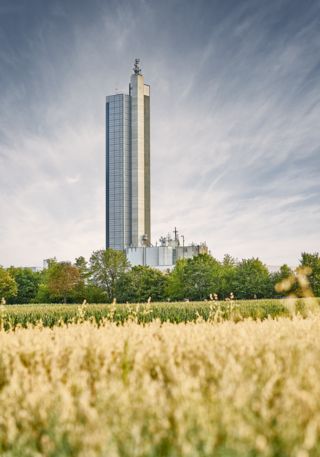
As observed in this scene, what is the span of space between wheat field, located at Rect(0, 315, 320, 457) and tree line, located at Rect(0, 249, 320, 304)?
5088 cm

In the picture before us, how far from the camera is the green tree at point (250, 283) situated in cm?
5969

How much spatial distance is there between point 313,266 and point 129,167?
83828 mm

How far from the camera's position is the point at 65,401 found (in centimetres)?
312

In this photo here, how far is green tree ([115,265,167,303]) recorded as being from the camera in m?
64.4

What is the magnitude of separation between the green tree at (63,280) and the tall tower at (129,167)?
64234 millimetres

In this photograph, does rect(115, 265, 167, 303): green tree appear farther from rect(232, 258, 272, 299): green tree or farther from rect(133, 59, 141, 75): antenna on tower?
rect(133, 59, 141, 75): antenna on tower

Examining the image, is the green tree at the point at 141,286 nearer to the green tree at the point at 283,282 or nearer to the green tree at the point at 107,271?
the green tree at the point at 107,271

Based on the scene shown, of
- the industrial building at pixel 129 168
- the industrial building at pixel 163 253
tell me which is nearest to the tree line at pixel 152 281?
the industrial building at pixel 163 253

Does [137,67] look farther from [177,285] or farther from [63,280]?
[177,285]

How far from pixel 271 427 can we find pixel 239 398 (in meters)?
0.26

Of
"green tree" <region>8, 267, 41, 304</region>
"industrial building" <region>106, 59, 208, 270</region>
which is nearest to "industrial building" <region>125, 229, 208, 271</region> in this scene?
"industrial building" <region>106, 59, 208, 270</region>

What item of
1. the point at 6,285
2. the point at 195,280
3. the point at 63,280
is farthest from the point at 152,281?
the point at 6,285

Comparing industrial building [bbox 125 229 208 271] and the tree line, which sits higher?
industrial building [bbox 125 229 208 271]

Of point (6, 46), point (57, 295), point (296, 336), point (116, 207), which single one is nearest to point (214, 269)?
point (57, 295)
